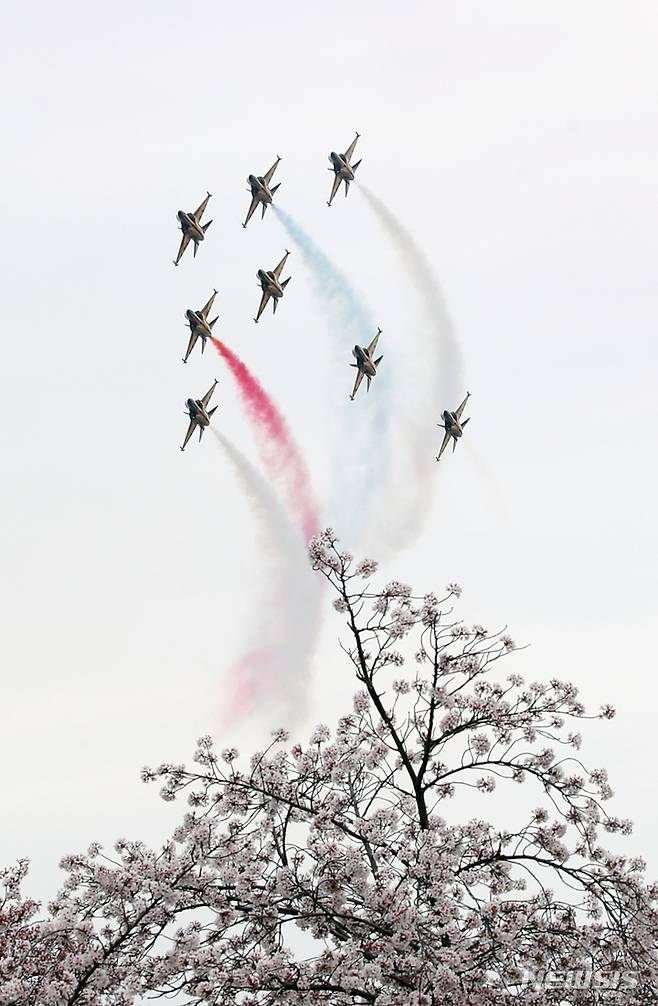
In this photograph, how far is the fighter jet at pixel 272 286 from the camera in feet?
232

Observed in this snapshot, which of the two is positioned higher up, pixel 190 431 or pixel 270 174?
pixel 270 174

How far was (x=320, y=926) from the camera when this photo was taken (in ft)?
65.5

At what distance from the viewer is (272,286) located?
71062 mm

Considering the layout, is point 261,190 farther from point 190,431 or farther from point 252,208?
point 190,431

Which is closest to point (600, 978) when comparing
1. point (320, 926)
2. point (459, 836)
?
point (459, 836)

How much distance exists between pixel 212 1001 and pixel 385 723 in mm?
5777

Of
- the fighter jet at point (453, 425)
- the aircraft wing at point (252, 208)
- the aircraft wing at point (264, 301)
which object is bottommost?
the fighter jet at point (453, 425)

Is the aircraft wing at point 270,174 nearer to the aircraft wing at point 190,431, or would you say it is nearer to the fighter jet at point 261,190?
the fighter jet at point 261,190

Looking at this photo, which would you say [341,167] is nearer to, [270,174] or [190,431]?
[270,174]

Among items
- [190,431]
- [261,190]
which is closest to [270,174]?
[261,190]

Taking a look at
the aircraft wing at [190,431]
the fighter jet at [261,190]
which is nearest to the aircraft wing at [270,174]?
the fighter jet at [261,190]

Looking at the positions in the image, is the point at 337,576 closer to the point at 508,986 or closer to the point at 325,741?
the point at 325,741

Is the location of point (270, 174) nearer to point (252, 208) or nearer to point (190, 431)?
point (252, 208)

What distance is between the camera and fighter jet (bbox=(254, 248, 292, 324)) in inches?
2788
